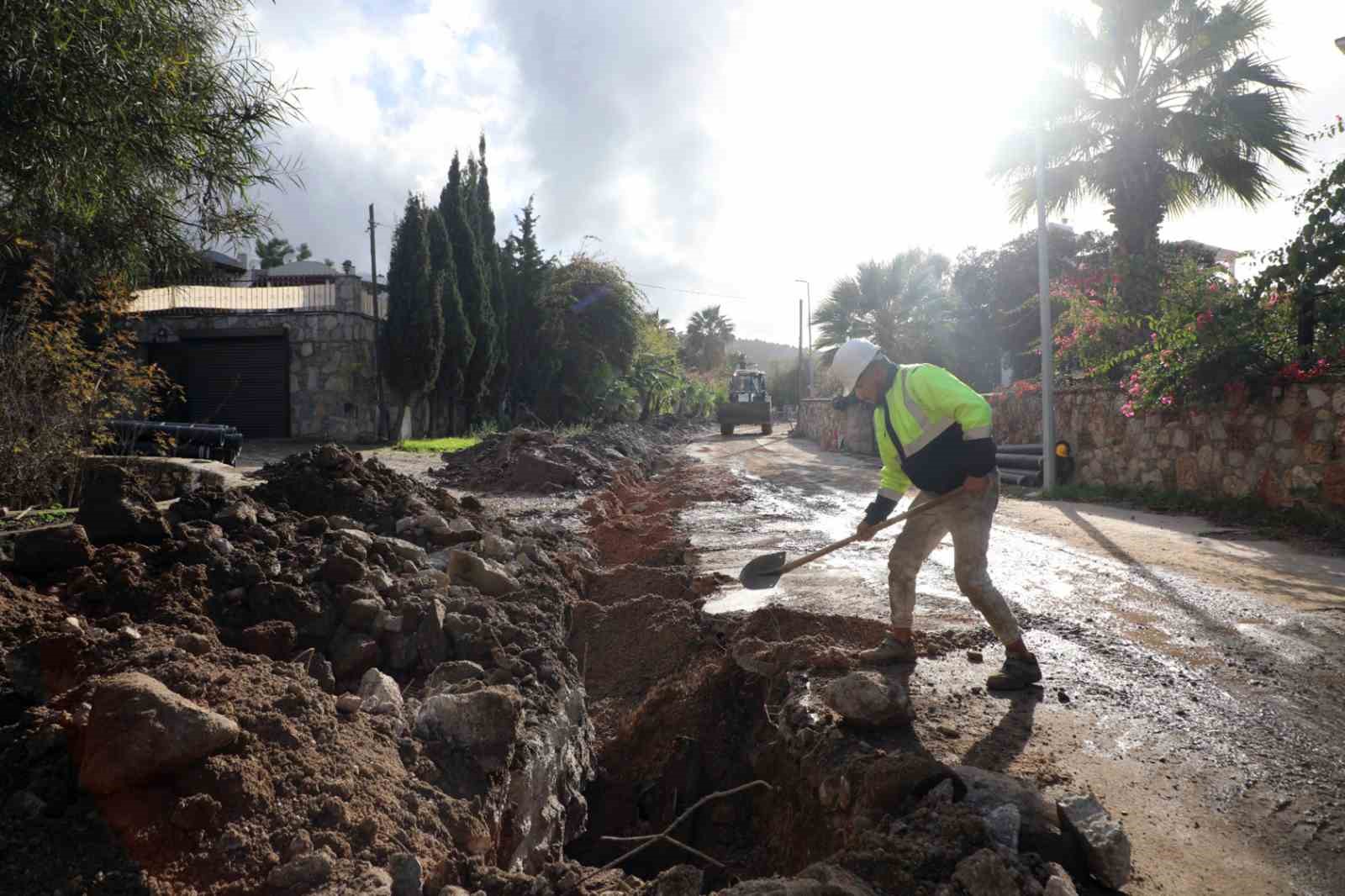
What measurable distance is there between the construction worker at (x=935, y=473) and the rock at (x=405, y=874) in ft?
8.64

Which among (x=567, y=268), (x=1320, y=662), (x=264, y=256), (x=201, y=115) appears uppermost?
(x=264, y=256)

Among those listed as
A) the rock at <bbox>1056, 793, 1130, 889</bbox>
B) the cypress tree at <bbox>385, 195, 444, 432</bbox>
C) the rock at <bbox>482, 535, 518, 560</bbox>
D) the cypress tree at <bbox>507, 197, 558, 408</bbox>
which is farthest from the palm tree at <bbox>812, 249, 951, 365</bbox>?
the rock at <bbox>1056, 793, 1130, 889</bbox>

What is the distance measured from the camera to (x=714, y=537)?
897cm

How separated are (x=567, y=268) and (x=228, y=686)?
27696 millimetres

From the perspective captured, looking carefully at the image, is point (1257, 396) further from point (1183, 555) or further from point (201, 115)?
point (201, 115)

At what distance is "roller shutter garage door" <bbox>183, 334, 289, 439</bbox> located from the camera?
1945 cm

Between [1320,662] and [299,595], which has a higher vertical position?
[299,595]

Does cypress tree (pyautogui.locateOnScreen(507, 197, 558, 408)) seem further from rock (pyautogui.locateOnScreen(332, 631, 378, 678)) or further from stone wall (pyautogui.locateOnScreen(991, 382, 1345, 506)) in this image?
rock (pyautogui.locateOnScreen(332, 631, 378, 678))

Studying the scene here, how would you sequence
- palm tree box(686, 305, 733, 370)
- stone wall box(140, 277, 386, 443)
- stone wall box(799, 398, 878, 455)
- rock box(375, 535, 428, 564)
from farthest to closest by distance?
palm tree box(686, 305, 733, 370), stone wall box(799, 398, 878, 455), stone wall box(140, 277, 386, 443), rock box(375, 535, 428, 564)

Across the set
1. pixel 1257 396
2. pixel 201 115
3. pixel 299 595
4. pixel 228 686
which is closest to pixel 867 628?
pixel 299 595

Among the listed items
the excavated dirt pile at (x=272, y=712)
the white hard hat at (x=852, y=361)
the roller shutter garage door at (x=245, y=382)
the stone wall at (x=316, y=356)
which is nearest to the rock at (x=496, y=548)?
the excavated dirt pile at (x=272, y=712)

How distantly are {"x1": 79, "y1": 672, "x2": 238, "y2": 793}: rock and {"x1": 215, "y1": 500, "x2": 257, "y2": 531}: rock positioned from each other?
95.7 inches

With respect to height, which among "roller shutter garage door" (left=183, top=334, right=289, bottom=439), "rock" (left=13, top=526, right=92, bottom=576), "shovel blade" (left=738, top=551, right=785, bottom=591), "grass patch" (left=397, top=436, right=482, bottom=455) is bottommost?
"shovel blade" (left=738, top=551, right=785, bottom=591)

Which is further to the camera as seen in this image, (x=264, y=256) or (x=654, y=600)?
(x=264, y=256)
